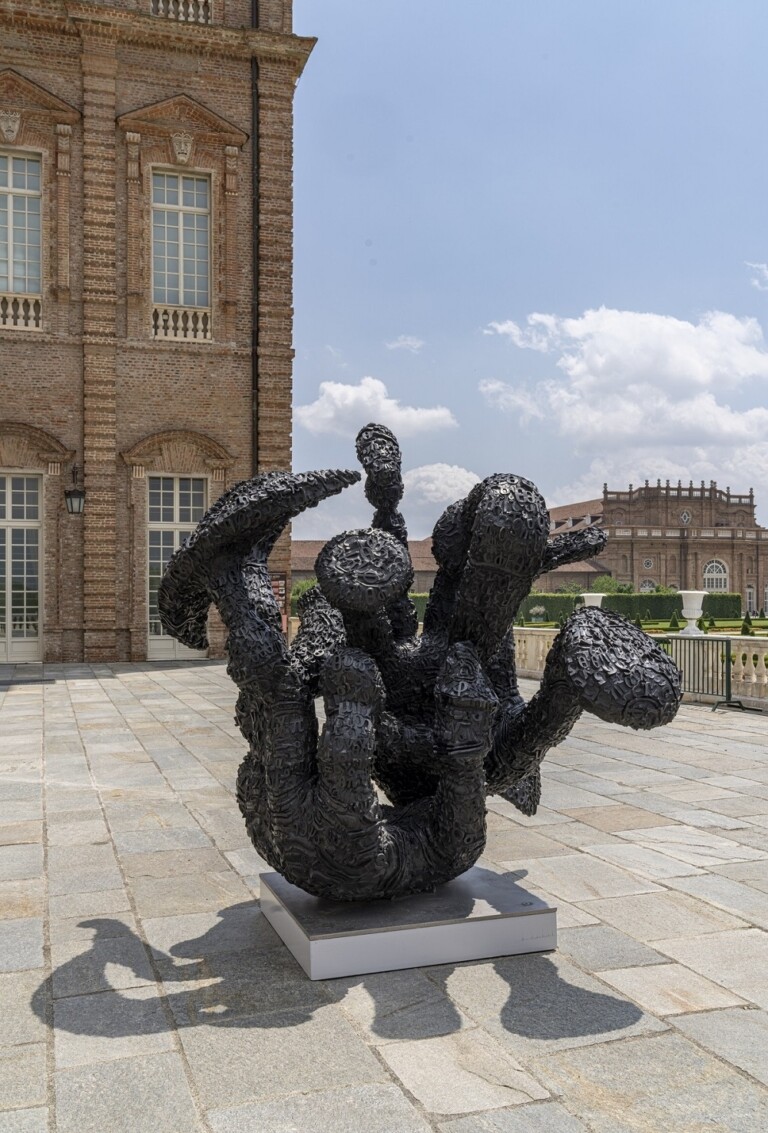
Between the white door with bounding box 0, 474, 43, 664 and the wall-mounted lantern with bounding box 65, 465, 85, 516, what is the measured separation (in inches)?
27.5

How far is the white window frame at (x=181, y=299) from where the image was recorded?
18.5 m

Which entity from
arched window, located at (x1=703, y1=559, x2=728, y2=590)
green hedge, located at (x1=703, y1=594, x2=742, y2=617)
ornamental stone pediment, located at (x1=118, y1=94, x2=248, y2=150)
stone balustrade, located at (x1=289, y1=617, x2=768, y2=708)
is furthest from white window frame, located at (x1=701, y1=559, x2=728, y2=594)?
stone balustrade, located at (x1=289, y1=617, x2=768, y2=708)

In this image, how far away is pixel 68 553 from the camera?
17.7 meters

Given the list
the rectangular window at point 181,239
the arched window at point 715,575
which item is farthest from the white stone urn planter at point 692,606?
the arched window at point 715,575

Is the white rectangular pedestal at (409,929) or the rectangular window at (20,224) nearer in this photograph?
the white rectangular pedestal at (409,929)

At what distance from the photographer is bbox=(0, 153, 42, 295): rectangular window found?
17.8 meters

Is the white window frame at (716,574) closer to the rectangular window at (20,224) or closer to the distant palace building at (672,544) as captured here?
the distant palace building at (672,544)

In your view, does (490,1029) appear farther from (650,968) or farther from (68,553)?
(68,553)

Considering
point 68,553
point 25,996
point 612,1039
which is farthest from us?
point 68,553

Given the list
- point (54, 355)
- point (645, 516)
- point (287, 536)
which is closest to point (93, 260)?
point (54, 355)

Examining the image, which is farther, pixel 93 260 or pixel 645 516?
pixel 645 516

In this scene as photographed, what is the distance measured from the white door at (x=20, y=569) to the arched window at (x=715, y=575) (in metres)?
56.9

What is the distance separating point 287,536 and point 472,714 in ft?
51.3

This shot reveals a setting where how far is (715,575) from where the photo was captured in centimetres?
6806
